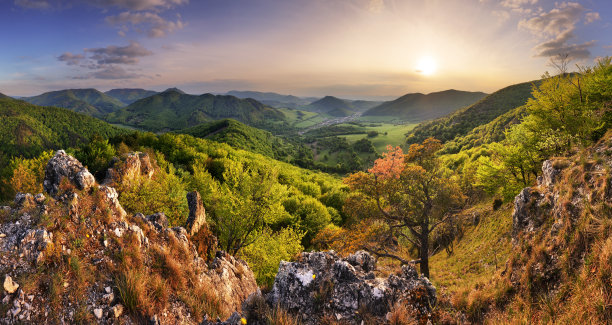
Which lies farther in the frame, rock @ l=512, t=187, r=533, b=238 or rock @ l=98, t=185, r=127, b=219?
rock @ l=512, t=187, r=533, b=238

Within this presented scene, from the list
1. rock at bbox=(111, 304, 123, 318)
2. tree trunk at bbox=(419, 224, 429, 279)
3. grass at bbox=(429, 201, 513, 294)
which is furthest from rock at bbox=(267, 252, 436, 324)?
tree trunk at bbox=(419, 224, 429, 279)

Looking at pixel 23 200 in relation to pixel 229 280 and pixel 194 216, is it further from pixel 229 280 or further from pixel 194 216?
pixel 194 216

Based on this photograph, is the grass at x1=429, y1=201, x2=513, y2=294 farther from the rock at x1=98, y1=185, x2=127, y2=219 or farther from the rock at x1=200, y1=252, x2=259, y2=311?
the rock at x1=98, y1=185, x2=127, y2=219

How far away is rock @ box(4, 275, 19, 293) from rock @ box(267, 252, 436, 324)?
7.20 m

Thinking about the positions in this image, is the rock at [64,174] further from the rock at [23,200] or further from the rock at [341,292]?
the rock at [341,292]

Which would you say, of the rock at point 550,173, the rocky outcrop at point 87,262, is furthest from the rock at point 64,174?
the rock at point 550,173

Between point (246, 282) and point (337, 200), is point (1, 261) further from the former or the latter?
point (337, 200)

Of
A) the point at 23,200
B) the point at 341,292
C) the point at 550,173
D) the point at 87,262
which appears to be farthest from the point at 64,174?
the point at 550,173

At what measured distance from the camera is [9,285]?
630cm

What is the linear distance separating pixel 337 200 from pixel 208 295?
2094 inches

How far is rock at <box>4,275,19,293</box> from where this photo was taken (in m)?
6.23

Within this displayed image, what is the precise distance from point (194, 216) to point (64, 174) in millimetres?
7923

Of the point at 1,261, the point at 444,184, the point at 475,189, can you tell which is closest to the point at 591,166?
the point at 444,184

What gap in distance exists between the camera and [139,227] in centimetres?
1034
